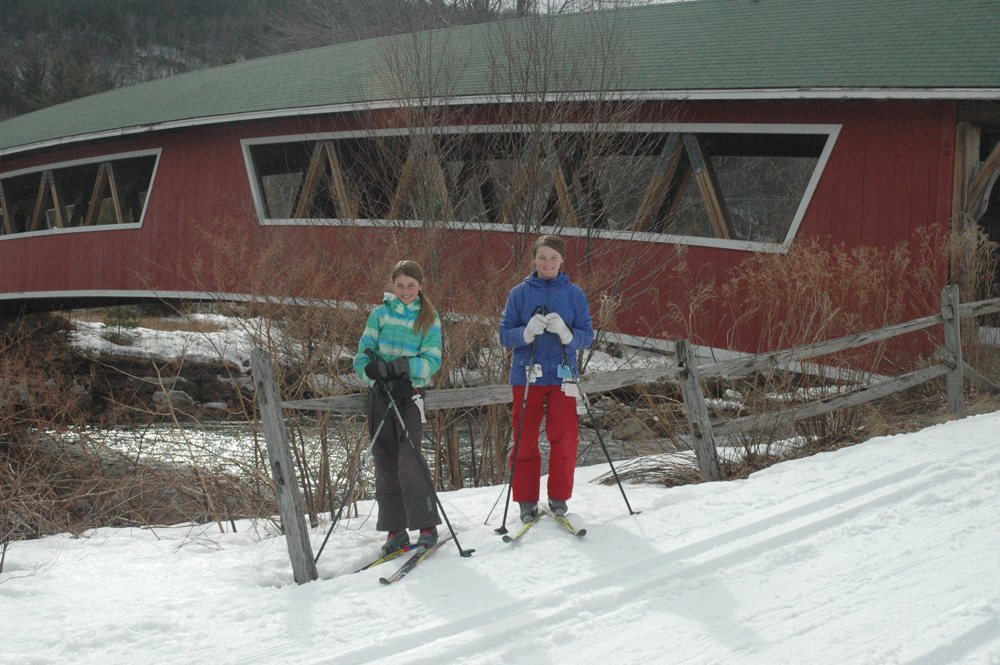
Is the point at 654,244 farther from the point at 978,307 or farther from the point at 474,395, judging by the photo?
the point at 474,395

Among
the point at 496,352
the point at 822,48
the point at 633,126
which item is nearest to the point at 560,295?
the point at 496,352

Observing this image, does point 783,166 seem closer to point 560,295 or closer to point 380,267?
point 380,267

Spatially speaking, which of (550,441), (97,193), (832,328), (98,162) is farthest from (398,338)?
(98,162)

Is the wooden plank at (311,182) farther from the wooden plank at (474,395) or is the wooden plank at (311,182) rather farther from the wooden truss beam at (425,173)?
the wooden plank at (474,395)

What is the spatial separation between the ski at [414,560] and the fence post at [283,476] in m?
0.34

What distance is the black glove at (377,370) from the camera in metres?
3.68

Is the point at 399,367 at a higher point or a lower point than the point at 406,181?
lower

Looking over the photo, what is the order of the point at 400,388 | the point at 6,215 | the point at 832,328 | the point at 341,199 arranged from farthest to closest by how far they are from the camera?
the point at 6,215 < the point at 341,199 < the point at 832,328 < the point at 400,388

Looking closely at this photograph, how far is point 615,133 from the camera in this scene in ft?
30.6

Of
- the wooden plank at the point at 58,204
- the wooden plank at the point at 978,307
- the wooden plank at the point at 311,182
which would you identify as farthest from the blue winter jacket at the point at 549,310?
the wooden plank at the point at 58,204

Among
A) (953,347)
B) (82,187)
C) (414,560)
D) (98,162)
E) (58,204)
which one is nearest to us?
(414,560)

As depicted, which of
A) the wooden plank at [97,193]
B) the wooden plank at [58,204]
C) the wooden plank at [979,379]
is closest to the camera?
the wooden plank at [979,379]

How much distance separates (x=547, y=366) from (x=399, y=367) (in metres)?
0.76

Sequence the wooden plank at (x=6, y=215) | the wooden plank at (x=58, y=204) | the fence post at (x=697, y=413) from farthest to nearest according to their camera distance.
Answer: the wooden plank at (x=6, y=215) → the wooden plank at (x=58, y=204) → the fence post at (x=697, y=413)
